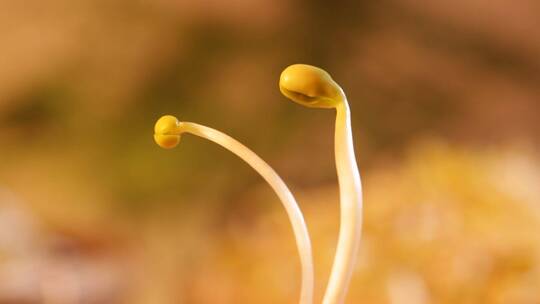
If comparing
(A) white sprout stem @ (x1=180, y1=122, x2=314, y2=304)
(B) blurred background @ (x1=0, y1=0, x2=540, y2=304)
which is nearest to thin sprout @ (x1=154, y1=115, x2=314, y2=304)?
(A) white sprout stem @ (x1=180, y1=122, x2=314, y2=304)

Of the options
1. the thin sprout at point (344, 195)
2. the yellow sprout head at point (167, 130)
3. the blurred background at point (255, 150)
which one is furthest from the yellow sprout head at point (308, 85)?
the blurred background at point (255, 150)

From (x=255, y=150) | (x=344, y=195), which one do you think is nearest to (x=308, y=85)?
(x=344, y=195)

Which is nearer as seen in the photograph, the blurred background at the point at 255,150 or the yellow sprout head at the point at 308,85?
the yellow sprout head at the point at 308,85

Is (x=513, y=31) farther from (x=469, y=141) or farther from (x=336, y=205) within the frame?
(x=336, y=205)

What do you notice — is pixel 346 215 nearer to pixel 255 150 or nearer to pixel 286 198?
pixel 286 198

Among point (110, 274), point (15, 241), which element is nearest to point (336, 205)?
point (110, 274)

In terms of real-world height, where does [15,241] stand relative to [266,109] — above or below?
below

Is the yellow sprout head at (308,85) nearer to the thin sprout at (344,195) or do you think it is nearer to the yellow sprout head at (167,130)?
the thin sprout at (344,195)
